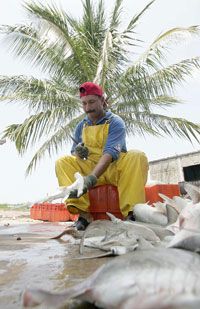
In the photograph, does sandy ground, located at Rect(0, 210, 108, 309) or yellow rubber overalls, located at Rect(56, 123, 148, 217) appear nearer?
sandy ground, located at Rect(0, 210, 108, 309)

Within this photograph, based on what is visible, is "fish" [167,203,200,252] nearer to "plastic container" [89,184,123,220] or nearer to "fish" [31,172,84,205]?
"fish" [31,172,84,205]

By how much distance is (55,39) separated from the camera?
10438 mm

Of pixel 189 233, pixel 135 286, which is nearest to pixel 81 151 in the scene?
pixel 189 233

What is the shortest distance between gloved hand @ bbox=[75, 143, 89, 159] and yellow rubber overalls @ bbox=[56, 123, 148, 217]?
67mm

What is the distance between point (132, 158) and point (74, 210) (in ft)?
2.73

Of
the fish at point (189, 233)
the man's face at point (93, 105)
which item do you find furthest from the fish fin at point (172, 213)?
the man's face at point (93, 105)

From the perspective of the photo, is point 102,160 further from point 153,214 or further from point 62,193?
point 62,193

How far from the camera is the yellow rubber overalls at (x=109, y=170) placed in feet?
11.6

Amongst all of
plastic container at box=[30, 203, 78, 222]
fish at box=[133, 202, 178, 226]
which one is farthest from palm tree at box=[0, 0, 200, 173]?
fish at box=[133, 202, 178, 226]

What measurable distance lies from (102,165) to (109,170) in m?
0.35

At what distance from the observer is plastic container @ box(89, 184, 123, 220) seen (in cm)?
370

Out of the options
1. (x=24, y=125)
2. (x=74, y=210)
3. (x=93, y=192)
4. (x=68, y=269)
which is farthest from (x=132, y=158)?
(x=24, y=125)

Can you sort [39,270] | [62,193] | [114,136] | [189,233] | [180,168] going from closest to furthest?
[189,233] < [39,270] < [62,193] < [114,136] < [180,168]

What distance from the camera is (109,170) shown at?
12.2ft
